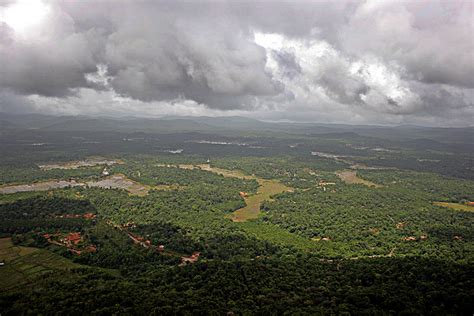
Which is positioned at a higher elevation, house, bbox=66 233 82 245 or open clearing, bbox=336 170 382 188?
house, bbox=66 233 82 245

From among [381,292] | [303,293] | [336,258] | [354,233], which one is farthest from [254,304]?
[354,233]

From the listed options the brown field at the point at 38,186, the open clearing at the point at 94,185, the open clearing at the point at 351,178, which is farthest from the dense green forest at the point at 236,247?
the open clearing at the point at 351,178

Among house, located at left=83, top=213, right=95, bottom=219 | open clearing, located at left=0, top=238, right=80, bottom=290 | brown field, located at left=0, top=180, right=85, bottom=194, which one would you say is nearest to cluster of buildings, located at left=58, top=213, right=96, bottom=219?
house, located at left=83, top=213, right=95, bottom=219

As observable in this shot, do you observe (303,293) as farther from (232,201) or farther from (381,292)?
(232,201)

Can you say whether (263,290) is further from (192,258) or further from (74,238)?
(74,238)

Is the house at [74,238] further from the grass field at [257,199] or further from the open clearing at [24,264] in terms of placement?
the grass field at [257,199]

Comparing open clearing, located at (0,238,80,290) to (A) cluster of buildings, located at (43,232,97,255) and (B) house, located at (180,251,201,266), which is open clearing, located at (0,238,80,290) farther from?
(B) house, located at (180,251,201,266)
